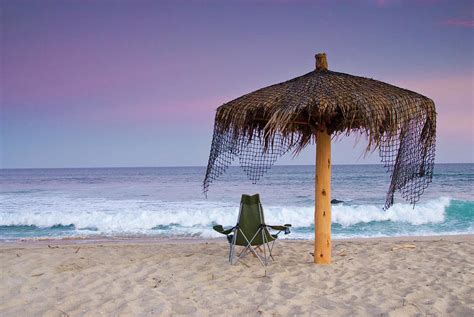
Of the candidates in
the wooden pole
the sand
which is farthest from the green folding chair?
the wooden pole

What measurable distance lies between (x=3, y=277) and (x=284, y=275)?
305cm

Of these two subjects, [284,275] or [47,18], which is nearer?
[284,275]

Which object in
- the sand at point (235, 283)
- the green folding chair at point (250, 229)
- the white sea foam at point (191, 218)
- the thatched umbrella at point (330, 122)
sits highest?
the thatched umbrella at point (330, 122)

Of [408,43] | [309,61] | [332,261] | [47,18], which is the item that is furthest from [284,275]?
[47,18]

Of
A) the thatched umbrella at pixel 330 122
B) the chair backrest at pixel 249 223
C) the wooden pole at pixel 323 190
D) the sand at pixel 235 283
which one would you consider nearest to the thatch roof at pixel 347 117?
the thatched umbrella at pixel 330 122

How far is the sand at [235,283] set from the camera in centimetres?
371

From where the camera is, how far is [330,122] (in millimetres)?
5129

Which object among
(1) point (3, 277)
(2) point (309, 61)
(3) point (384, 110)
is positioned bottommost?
(1) point (3, 277)

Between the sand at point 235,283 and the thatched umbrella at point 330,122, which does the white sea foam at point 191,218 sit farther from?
the thatched umbrella at point 330,122

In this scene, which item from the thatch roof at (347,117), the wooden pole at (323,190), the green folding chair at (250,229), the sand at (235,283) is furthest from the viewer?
the green folding chair at (250,229)

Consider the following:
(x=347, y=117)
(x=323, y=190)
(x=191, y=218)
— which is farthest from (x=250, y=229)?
(x=191, y=218)

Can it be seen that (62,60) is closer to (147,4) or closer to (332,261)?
(147,4)

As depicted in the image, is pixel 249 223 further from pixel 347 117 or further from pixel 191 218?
pixel 191 218

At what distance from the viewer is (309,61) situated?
13047 millimetres
